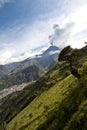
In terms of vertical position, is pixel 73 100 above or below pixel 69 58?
below

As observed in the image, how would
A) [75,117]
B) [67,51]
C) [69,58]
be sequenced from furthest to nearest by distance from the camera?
[67,51], [69,58], [75,117]

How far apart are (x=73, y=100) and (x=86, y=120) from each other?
1025cm

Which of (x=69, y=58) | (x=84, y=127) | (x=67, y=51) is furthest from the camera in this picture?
(x=67, y=51)

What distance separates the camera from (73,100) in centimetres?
3775

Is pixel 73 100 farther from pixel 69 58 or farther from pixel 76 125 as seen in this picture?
pixel 69 58

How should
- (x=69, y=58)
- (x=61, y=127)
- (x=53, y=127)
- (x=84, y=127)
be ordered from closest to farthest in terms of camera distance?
(x=84, y=127), (x=61, y=127), (x=53, y=127), (x=69, y=58)

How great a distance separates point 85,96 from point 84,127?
812 cm

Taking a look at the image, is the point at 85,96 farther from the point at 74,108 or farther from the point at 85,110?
the point at 85,110

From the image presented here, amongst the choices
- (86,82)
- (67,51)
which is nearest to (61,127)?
(86,82)

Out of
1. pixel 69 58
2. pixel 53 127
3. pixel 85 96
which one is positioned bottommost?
pixel 53 127

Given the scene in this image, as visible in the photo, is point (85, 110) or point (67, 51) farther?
point (67, 51)

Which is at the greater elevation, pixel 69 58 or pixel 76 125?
pixel 69 58

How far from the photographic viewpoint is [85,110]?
29.8 meters

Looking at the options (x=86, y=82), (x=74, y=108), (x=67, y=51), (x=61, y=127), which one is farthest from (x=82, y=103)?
(x=67, y=51)
